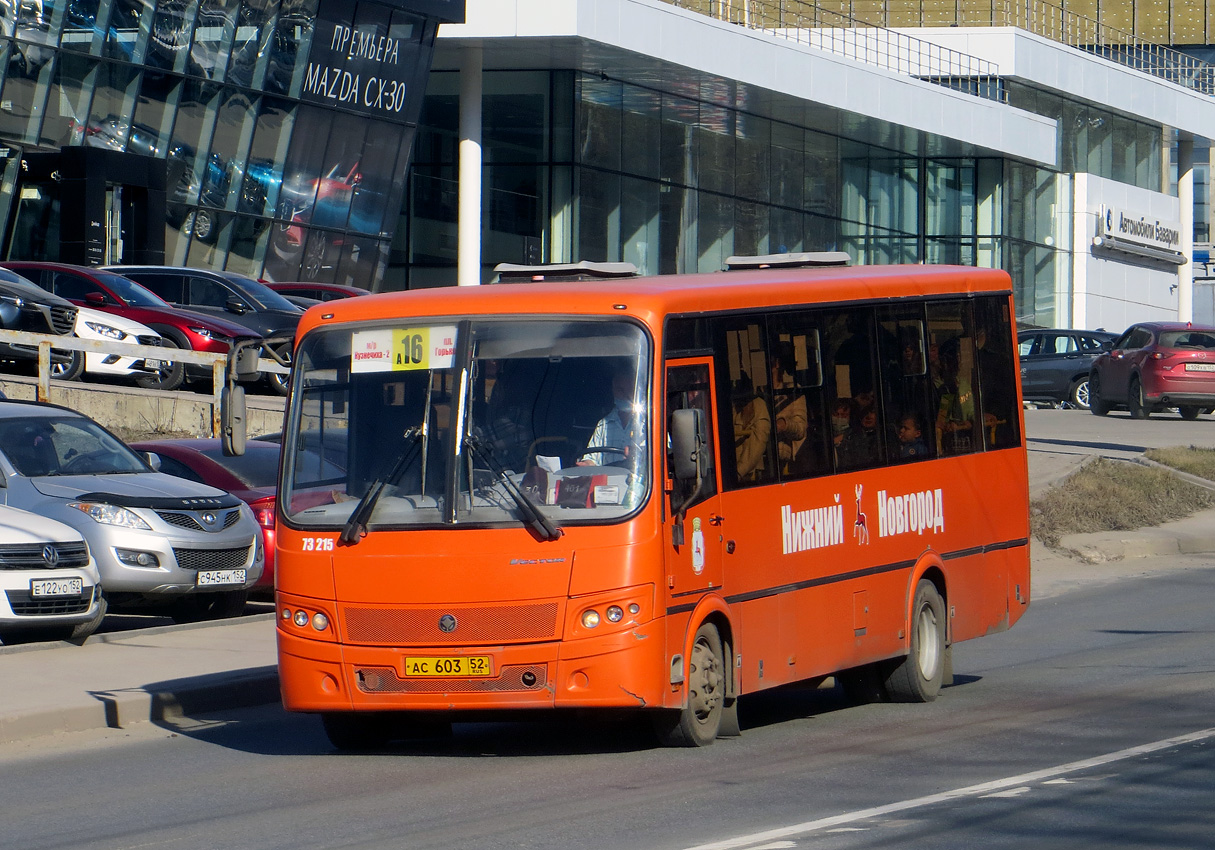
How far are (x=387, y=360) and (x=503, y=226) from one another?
121 ft

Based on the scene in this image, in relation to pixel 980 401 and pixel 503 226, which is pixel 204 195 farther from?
pixel 980 401

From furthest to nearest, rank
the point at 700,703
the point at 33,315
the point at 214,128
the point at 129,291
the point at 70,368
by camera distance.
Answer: the point at 214,128
the point at 129,291
the point at 33,315
the point at 70,368
the point at 700,703

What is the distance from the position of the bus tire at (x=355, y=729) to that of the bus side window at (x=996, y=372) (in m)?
4.90

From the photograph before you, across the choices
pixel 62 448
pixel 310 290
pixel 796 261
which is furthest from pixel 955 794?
pixel 310 290

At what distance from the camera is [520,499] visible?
964cm

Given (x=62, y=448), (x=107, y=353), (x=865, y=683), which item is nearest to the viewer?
(x=865, y=683)

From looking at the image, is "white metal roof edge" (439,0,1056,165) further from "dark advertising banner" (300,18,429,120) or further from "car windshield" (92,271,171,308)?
A: "car windshield" (92,271,171,308)

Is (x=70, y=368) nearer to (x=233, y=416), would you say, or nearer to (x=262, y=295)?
(x=262, y=295)

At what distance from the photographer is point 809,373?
11.2 m

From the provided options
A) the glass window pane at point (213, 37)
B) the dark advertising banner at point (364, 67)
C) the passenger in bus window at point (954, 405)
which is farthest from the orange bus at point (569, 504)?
the dark advertising banner at point (364, 67)

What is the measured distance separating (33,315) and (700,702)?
18373 millimetres

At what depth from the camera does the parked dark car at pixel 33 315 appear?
25609mm

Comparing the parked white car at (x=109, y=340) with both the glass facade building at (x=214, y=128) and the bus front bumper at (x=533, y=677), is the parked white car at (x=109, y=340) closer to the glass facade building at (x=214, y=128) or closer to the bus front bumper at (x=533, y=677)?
the glass facade building at (x=214, y=128)

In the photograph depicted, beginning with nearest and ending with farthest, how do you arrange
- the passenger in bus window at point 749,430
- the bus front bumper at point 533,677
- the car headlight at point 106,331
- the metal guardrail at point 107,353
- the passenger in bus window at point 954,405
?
the bus front bumper at point 533,677 < the passenger in bus window at point 749,430 < the passenger in bus window at point 954,405 < the metal guardrail at point 107,353 < the car headlight at point 106,331
